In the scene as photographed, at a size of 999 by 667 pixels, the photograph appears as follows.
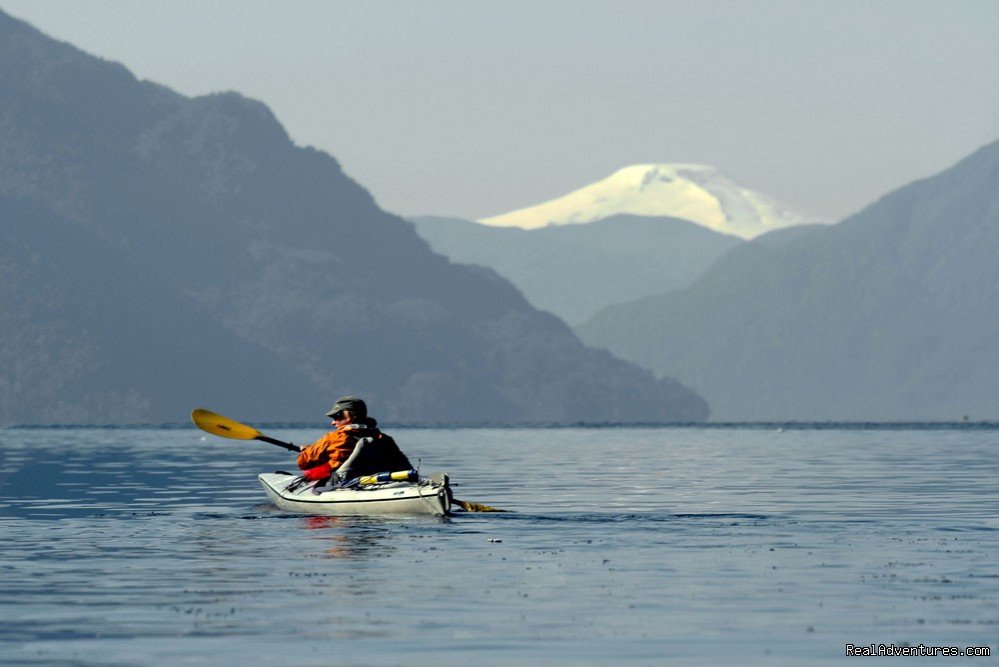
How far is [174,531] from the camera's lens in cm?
4359

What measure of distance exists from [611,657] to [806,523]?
22.5m

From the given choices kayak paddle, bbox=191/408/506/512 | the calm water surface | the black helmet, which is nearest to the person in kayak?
the black helmet

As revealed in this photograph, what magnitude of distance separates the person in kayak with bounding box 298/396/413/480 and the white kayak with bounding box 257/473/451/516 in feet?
1.35

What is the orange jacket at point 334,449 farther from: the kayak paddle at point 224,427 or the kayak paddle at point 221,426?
the kayak paddle at point 221,426

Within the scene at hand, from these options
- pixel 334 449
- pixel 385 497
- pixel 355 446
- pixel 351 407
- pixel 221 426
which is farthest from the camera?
pixel 221 426

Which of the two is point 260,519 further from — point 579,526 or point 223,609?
point 223,609

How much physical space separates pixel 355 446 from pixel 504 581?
1437 cm

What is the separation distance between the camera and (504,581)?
105ft

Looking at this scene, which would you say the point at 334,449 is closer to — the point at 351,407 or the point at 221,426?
the point at 351,407

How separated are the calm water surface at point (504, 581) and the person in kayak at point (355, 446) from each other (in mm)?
1544

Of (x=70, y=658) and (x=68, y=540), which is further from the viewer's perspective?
(x=68, y=540)

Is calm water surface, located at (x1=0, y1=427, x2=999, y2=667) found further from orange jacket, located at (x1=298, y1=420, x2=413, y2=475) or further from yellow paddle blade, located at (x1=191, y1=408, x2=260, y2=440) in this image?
yellow paddle blade, located at (x1=191, y1=408, x2=260, y2=440)

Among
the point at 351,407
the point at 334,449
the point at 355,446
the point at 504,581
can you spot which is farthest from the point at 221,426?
the point at 504,581

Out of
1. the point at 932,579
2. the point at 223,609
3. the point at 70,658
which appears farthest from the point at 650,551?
the point at 70,658
